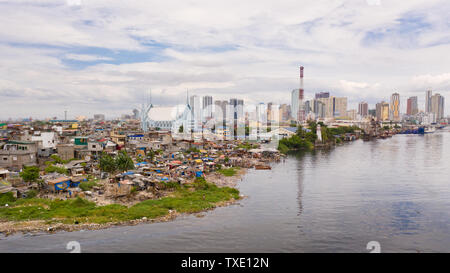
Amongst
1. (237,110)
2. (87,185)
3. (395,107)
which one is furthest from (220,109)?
(395,107)

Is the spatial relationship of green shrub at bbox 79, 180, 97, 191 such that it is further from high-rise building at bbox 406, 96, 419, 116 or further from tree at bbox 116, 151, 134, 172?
high-rise building at bbox 406, 96, 419, 116

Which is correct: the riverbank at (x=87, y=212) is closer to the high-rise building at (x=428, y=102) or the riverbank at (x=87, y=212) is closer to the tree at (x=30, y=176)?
the tree at (x=30, y=176)

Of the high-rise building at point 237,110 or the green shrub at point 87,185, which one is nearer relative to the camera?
the green shrub at point 87,185

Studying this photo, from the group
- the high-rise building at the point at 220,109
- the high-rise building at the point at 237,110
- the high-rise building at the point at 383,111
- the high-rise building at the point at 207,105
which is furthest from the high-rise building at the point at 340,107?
the high-rise building at the point at 207,105

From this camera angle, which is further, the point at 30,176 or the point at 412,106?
the point at 412,106

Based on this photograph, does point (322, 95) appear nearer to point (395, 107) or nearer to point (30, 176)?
point (395, 107)

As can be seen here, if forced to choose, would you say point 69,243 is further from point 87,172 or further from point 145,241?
point 87,172
